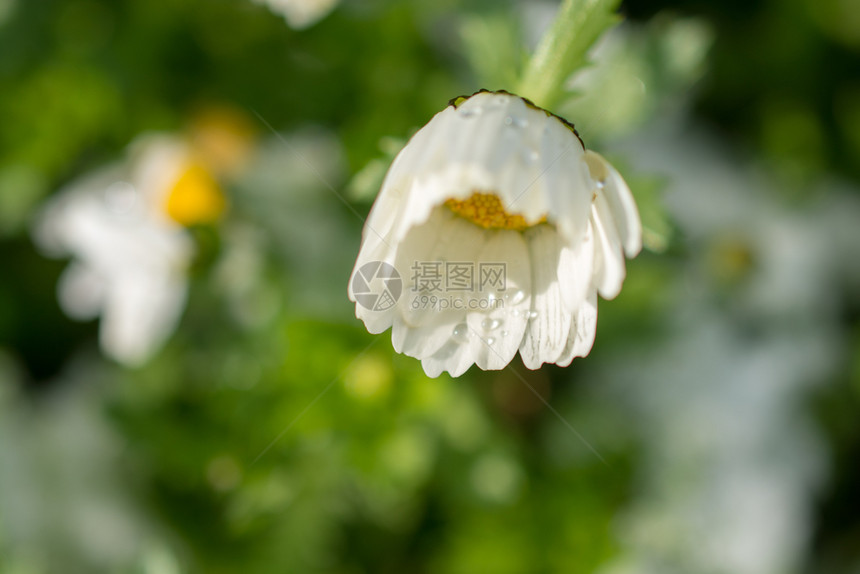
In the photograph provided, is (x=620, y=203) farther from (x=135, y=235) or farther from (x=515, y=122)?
(x=135, y=235)

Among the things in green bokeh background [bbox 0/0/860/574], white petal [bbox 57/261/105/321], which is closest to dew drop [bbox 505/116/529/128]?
green bokeh background [bbox 0/0/860/574]

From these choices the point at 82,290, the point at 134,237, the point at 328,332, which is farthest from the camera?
the point at 82,290

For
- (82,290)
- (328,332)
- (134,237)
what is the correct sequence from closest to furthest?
1. (328,332)
2. (134,237)
3. (82,290)

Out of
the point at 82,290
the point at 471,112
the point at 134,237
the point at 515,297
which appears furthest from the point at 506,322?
the point at 82,290

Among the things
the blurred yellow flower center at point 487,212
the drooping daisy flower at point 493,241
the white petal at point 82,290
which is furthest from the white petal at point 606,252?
the white petal at point 82,290

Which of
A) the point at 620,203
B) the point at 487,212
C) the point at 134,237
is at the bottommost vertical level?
the point at 134,237

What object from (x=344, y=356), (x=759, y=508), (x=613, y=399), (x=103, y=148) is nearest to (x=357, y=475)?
(x=344, y=356)

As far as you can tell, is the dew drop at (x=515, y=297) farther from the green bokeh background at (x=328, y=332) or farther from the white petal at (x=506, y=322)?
the green bokeh background at (x=328, y=332)

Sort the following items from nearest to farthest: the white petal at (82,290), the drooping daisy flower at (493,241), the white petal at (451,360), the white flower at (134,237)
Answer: the drooping daisy flower at (493,241) → the white petal at (451,360) → the white flower at (134,237) → the white petal at (82,290)
